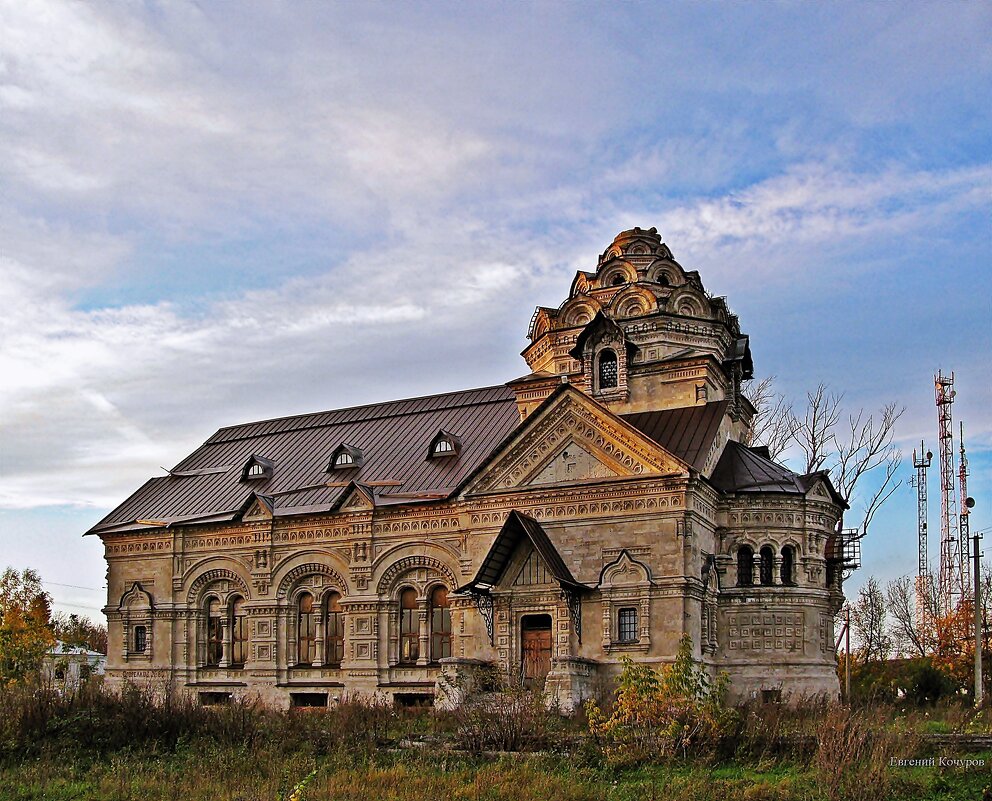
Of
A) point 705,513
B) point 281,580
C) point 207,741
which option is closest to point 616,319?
point 705,513

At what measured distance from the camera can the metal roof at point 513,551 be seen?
28.0 meters

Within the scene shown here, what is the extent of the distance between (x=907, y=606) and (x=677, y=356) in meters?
38.6

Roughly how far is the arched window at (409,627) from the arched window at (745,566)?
28.6 ft

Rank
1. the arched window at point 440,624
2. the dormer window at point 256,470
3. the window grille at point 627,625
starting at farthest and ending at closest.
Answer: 1. the dormer window at point 256,470
2. the arched window at point 440,624
3. the window grille at point 627,625

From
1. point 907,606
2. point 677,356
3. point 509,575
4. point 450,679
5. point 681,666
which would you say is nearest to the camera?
point 681,666

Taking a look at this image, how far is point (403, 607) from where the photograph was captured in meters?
31.9

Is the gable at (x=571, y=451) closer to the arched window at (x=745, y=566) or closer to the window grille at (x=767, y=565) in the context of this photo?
the arched window at (x=745, y=566)

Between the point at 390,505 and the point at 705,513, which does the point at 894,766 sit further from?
the point at 390,505

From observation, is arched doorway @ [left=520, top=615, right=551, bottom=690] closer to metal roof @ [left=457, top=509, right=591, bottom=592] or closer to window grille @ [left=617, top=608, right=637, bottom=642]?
metal roof @ [left=457, top=509, right=591, bottom=592]

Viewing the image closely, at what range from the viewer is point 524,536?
28.7m

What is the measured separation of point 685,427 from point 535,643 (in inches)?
270

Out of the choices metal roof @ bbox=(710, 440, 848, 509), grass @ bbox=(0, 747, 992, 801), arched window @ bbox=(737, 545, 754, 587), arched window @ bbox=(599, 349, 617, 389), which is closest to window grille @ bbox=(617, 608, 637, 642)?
arched window @ bbox=(737, 545, 754, 587)

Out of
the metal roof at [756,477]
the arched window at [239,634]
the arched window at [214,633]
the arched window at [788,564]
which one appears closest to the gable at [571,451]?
the metal roof at [756,477]

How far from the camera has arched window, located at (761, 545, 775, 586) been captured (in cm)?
2914
